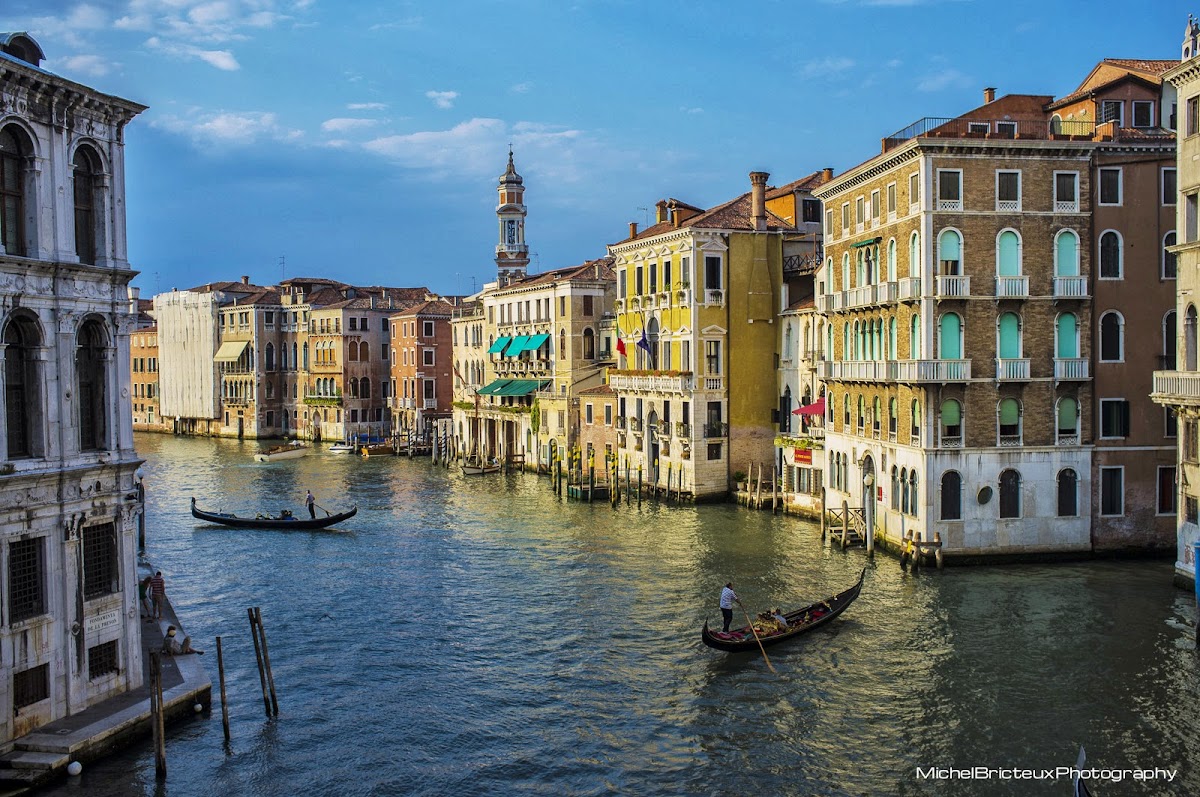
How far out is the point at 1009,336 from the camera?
2714cm

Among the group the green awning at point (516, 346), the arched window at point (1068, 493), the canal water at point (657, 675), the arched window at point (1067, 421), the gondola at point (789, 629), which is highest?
the green awning at point (516, 346)

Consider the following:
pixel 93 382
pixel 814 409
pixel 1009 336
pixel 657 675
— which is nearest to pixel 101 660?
pixel 93 382

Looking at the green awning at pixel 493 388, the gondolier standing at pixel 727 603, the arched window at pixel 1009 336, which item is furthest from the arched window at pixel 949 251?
the green awning at pixel 493 388

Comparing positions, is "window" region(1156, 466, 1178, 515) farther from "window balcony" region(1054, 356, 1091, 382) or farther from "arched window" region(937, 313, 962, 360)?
"arched window" region(937, 313, 962, 360)

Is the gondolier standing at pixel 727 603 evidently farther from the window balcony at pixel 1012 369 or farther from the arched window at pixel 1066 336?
the arched window at pixel 1066 336

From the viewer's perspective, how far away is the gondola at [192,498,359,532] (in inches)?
1448

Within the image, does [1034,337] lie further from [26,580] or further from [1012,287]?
[26,580]

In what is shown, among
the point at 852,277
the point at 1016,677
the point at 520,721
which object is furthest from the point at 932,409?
the point at 520,721

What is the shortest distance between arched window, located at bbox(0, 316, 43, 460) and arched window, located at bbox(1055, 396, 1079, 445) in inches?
892

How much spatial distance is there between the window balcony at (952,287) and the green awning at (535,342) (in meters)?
29.0

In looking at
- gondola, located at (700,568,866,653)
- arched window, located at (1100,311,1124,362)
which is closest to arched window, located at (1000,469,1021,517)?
arched window, located at (1100,311,1124,362)

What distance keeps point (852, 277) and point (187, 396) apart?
64678 mm

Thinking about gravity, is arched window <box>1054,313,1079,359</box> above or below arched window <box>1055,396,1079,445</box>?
above

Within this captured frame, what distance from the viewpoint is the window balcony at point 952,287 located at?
26.7m
